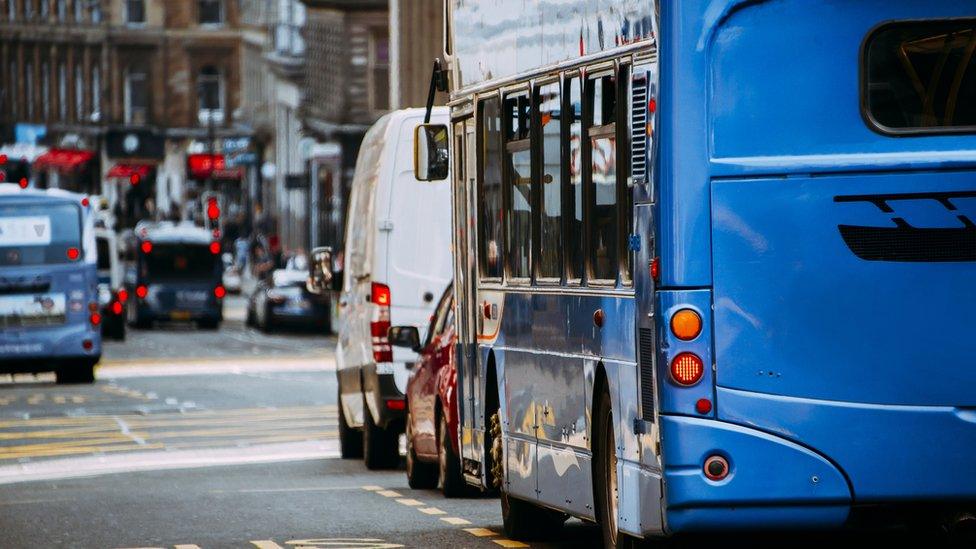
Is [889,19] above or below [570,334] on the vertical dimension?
above

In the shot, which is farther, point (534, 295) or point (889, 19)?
point (534, 295)

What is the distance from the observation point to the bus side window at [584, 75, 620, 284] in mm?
10641

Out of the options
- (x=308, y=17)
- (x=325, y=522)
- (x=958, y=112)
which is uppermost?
(x=308, y=17)

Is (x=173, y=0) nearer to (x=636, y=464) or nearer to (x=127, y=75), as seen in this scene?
(x=127, y=75)

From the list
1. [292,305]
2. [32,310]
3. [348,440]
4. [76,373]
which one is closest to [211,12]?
[292,305]

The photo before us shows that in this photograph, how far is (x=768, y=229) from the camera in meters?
9.67

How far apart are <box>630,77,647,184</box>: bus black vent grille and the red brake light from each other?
9723 mm

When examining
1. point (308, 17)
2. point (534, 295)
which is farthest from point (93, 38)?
point (534, 295)

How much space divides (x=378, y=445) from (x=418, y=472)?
2528 millimetres

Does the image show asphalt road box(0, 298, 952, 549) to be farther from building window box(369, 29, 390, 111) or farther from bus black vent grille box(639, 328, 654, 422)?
building window box(369, 29, 390, 111)

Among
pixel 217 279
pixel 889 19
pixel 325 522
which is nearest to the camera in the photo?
pixel 889 19

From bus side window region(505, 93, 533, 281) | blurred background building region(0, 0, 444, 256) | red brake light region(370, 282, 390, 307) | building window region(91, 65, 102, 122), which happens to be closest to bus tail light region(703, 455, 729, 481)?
bus side window region(505, 93, 533, 281)

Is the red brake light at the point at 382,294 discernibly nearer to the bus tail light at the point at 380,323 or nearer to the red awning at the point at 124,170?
the bus tail light at the point at 380,323

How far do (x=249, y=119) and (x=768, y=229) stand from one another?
337ft
